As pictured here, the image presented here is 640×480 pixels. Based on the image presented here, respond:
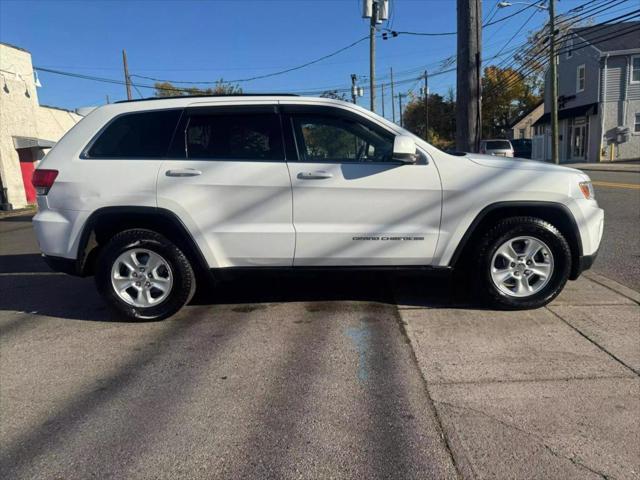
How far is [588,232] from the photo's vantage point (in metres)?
4.31

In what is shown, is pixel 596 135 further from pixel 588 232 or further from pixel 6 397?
pixel 6 397

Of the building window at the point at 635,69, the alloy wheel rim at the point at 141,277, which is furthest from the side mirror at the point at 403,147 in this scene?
the building window at the point at 635,69

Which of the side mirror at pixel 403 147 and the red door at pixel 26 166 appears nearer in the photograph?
the side mirror at pixel 403 147

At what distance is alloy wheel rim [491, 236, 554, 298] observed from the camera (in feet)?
14.2

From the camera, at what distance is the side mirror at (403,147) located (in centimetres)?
395

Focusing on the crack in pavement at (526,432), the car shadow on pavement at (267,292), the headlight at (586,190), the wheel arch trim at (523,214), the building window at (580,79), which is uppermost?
the building window at (580,79)

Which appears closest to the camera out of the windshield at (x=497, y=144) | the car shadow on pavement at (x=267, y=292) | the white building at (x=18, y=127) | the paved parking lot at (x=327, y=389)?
the paved parking lot at (x=327, y=389)

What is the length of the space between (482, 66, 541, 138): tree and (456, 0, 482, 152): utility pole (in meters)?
46.8

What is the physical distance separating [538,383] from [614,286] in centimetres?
262

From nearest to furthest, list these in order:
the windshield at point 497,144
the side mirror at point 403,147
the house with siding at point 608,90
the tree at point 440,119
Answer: the side mirror at point 403,147 → the windshield at point 497,144 → the house with siding at point 608,90 → the tree at point 440,119

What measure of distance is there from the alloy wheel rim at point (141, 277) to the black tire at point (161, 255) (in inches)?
1.2

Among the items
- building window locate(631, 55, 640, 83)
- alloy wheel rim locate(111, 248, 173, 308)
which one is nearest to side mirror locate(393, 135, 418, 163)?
alloy wheel rim locate(111, 248, 173, 308)

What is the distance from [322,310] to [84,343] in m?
2.06

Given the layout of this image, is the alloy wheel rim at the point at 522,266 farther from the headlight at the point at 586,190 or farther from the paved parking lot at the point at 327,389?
the headlight at the point at 586,190
